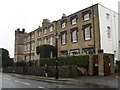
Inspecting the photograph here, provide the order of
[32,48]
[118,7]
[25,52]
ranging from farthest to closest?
1. [25,52]
2. [32,48]
3. [118,7]

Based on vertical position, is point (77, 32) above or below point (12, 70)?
above

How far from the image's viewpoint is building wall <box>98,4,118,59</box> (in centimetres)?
2962

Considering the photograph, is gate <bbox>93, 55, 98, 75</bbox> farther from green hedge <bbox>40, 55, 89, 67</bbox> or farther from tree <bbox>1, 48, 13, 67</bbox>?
tree <bbox>1, 48, 13, 67</bbox>

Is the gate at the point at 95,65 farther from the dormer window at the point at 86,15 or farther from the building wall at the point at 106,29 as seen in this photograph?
the dormer window at the point at 86,15

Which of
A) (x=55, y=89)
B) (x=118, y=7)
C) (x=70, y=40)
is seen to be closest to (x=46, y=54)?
(x=70, y=40)

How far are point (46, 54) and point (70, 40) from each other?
6.10m

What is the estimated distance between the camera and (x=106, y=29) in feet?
101

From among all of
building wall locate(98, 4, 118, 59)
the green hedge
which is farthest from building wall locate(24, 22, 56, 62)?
building wall locate(98, 4, 118, 59)

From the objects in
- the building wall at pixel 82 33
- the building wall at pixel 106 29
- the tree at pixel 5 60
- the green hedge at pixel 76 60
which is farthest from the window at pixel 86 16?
the tree at pixel 5 60

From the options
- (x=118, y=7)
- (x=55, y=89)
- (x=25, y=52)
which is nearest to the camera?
Result: (x=55, y=89)

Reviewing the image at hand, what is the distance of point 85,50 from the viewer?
103ft

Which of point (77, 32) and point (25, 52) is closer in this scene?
point (77, 32)

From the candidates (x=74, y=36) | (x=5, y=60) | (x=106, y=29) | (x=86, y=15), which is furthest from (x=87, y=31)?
(x=5, y=60)

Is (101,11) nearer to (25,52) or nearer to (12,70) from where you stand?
(12,70)
